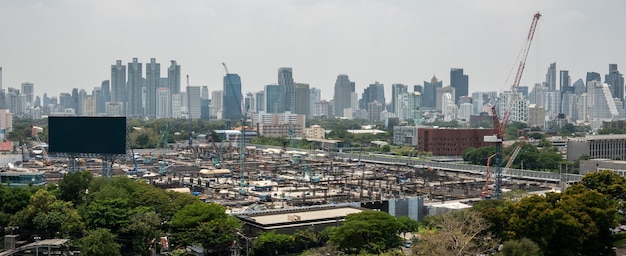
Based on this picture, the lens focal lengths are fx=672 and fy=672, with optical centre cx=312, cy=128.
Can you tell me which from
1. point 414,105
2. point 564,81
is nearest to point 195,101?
point 414,105

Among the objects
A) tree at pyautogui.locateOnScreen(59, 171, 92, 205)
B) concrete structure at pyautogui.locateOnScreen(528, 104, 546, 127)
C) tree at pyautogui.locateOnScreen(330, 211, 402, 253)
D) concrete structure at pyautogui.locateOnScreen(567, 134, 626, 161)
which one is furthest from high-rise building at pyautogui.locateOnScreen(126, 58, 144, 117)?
tree at pyautogui.locateOnScreen(330, 211, 402, 253)

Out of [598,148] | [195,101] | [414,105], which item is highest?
[195,101]

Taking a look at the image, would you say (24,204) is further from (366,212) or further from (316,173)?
(316,173)

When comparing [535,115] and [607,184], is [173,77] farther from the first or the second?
[607,184]

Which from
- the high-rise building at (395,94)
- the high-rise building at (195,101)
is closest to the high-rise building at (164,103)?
the high-rise building at (195,101)

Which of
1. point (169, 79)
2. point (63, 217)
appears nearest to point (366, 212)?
point (63, 217)

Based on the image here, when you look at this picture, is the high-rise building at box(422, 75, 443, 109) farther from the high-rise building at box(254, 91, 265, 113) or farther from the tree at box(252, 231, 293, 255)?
the tree at box(252, 231, 293, 255)
